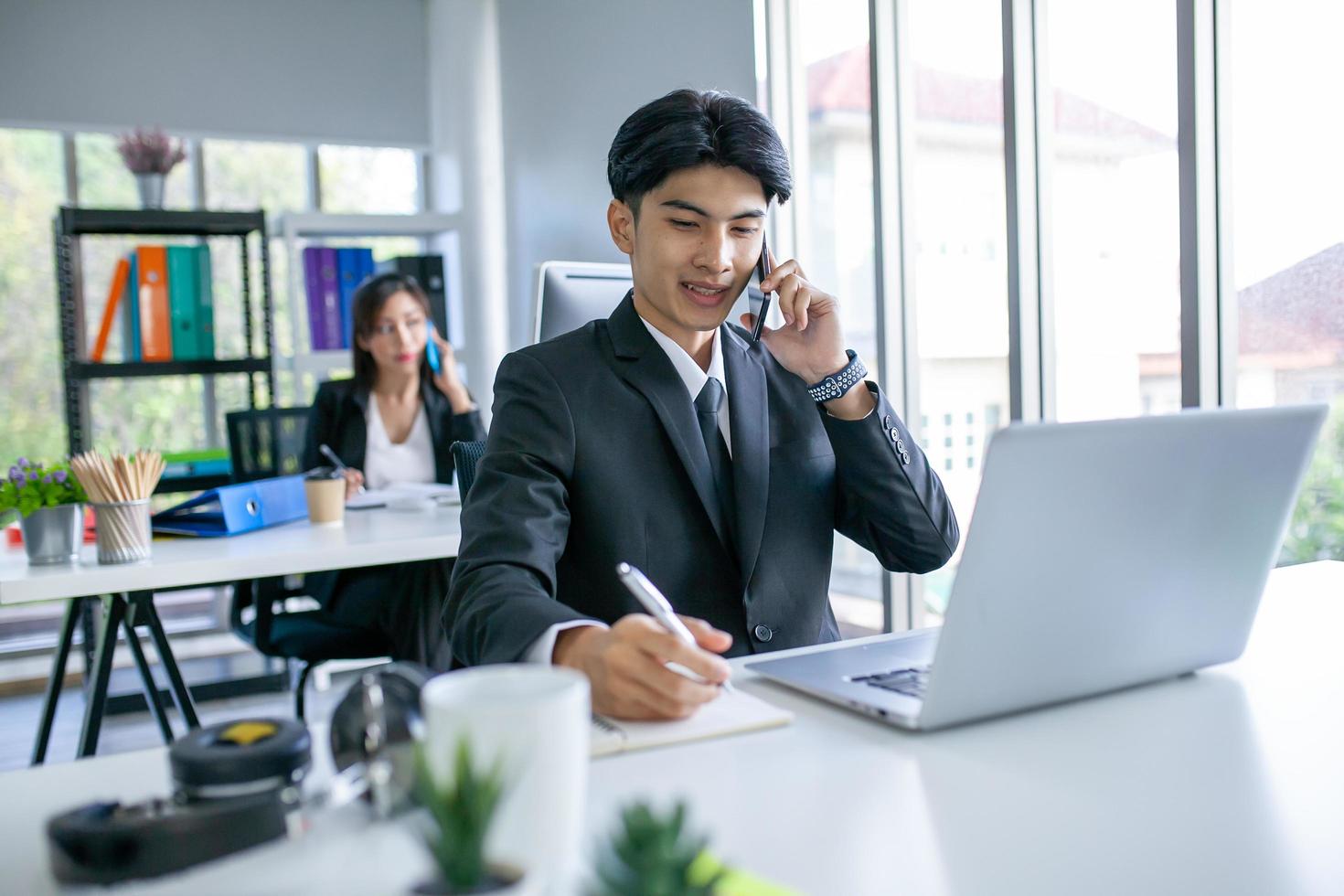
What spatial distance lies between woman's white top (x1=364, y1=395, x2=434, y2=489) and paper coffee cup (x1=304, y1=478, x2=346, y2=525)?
77cm

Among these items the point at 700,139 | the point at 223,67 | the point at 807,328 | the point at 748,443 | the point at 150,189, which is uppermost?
the point at 223,67

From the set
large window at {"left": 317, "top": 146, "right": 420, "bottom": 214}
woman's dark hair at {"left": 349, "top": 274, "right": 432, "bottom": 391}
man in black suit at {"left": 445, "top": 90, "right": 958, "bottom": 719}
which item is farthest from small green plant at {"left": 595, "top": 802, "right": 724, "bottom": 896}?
large window at {"left": 317, "top": 146, "right": 420, "bottom": 214}

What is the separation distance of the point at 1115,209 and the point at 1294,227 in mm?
390

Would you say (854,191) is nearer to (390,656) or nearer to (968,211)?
(968,211)

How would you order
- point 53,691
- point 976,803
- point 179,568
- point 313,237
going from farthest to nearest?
1. point 313,237
2. point 53,691
3. point 179,568
4. point 976,803

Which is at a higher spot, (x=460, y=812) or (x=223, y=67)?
(x=223, y=67)

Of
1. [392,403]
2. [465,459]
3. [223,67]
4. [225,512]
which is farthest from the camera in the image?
[223,67]

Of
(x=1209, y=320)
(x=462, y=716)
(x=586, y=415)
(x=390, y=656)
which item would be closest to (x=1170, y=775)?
(x=462, y=716)

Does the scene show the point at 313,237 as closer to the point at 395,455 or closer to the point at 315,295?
the point at 315,295

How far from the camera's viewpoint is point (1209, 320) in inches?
75.5

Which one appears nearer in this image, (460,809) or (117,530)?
(460,809)

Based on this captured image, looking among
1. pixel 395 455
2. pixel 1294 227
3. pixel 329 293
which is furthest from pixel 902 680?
pixel 329 293

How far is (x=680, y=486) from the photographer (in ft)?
4.52

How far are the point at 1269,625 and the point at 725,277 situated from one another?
0.76 meters
